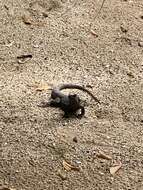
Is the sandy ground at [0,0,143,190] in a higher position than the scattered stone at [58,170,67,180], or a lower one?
higher

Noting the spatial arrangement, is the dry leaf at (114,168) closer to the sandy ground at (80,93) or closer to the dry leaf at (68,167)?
the sandy ground at (80,93)

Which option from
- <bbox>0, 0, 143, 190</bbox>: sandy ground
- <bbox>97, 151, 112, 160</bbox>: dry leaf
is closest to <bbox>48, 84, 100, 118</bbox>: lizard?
<bbox>0, 0, 143, 190</bbox>: sandy ground

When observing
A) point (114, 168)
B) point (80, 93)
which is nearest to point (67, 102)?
point (80, 93)

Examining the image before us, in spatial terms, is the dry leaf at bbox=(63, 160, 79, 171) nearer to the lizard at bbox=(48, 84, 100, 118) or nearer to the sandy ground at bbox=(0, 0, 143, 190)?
the sandy ground at bbox=(0, 0, 143, 190)

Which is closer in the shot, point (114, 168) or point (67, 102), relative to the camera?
point (114, 168)

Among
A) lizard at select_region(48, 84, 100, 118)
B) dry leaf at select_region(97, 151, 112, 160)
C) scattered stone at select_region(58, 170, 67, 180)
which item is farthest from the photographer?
lizard at select_region(48, 84, 100, 118)

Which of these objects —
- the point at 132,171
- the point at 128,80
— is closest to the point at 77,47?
the point at 128,80

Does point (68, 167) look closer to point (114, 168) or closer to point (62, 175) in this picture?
point (62, 175)

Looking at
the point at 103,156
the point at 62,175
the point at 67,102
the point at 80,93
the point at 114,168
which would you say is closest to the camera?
the point at 62,175
